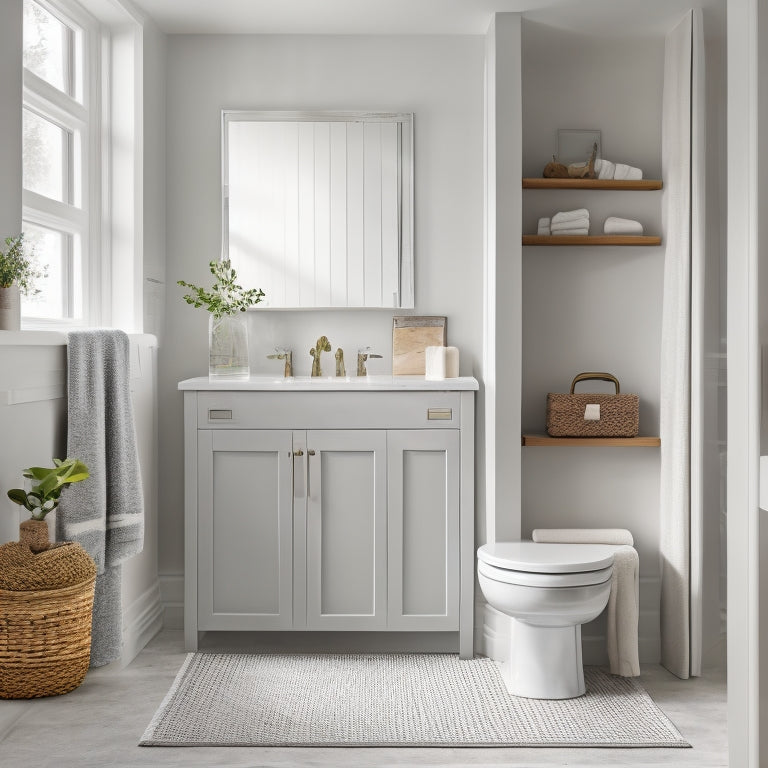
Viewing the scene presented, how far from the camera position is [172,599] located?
3270 millimetres

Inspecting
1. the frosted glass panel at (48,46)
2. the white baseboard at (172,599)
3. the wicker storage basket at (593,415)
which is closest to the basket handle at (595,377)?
the wicker storage basket at (593,415)

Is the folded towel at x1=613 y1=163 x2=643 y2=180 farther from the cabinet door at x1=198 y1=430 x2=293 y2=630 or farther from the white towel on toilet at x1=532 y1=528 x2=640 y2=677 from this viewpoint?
the cabinet door at x1=198 y1=430 x2=293 y2=630

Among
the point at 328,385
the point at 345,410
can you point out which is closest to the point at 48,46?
the point at 328,385

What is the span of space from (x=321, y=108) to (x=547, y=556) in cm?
196

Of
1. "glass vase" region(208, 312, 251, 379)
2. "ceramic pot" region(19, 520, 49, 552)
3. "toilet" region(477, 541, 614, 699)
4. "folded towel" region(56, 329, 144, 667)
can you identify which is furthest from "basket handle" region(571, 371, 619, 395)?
"ceramic pot" region(19, 520, 49, 552)

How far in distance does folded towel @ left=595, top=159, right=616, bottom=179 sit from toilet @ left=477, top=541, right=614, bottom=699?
1.42m

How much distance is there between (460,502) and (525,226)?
111 centimetres

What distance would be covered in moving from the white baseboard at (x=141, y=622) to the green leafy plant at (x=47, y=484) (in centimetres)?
78

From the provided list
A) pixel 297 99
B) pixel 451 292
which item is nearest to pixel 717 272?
pixel 451 292

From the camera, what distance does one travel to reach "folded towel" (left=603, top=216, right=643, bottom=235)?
3.04 m

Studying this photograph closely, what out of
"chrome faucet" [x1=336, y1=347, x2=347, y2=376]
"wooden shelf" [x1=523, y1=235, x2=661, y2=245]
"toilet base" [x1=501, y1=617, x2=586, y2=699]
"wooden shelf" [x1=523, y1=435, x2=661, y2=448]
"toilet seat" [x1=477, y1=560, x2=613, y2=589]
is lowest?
"toilet base" [x1=501, y1=617, x2=586, y2=699]

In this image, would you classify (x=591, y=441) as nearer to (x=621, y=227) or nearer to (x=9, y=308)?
(x=621, y=227)

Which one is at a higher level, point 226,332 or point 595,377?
point 226,332

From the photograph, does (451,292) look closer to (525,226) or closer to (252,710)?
(525,226)
